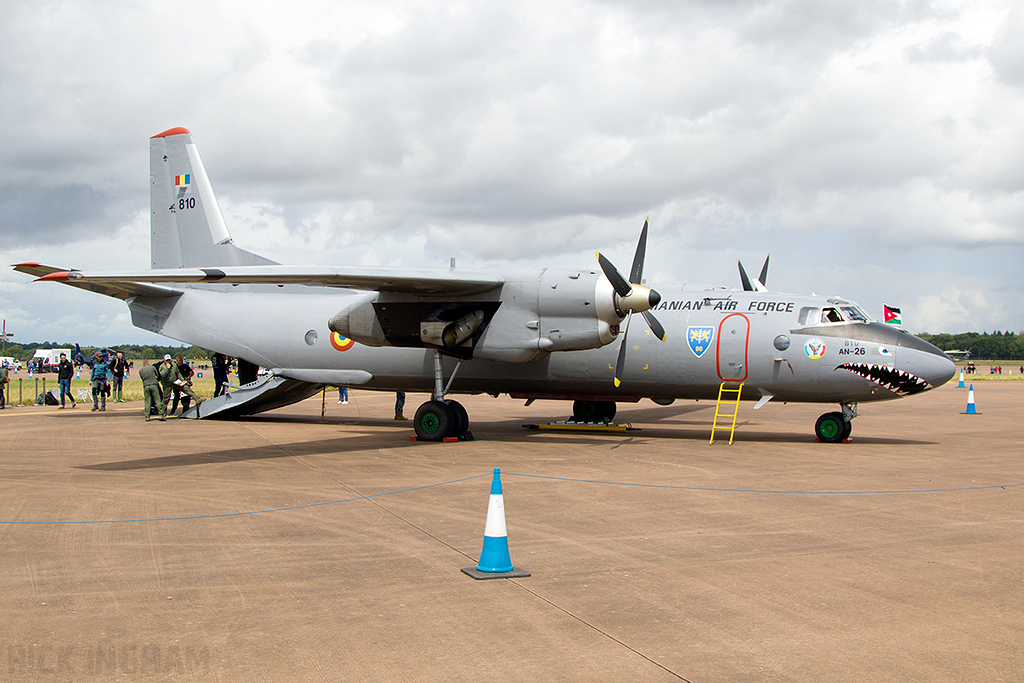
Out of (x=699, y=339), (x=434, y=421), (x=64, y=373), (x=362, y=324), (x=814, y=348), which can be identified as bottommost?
(x=434, y=421)

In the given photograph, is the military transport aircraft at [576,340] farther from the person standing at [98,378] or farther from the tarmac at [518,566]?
the person standing at [98,378]

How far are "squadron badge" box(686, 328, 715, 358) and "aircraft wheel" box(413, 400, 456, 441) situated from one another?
5240mm

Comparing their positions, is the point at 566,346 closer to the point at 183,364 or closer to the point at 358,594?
the point at 358,594

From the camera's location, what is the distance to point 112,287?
19547 millimetres

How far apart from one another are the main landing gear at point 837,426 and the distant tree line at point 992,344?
144m

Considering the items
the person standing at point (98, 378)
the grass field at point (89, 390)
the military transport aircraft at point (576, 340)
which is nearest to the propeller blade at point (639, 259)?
the military transport aircraft at point (576, 340)

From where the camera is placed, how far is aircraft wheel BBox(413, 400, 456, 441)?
16.4m

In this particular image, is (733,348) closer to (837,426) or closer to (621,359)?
(621,359)

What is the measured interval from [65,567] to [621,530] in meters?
5.13

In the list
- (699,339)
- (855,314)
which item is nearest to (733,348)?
(699,339)

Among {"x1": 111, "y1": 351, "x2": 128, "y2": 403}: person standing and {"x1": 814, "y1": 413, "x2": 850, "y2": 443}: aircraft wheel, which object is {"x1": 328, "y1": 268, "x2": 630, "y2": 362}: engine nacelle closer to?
{"x1": 814, "y1": 413, "x2": 850, "y2": 443}: aircraft wheel

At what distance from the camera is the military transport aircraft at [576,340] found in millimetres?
15125

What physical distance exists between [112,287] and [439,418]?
936 cm

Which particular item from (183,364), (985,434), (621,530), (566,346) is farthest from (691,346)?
(183,364)
